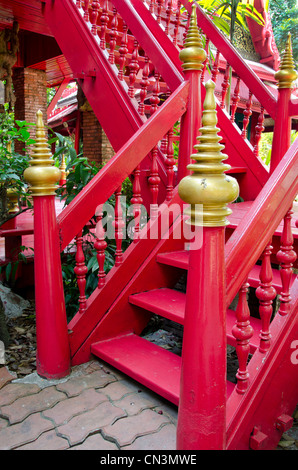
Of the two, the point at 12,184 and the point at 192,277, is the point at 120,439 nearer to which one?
the point at 192,277

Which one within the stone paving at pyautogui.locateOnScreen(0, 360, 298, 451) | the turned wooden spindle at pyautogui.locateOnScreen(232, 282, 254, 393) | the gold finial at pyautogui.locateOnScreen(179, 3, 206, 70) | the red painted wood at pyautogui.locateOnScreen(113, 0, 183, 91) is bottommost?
the stone paving at pyautogui.locateOnScreen(0, 360, 298, 451)

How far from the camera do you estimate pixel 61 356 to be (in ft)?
6.86

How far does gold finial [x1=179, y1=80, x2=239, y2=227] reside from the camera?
4.13ft

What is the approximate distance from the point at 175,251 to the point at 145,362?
809 mm

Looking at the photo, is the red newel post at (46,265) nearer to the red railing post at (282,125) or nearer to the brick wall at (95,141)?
the red railing post at (282,125)

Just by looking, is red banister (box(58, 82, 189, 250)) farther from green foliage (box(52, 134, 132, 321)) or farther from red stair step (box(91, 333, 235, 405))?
green foliage (box(52, 134, 132, 321))

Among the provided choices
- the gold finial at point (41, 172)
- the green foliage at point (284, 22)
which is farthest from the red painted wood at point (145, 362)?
the green foliage at point (284, 22)

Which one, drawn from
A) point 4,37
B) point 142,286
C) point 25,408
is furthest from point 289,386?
point 4,37

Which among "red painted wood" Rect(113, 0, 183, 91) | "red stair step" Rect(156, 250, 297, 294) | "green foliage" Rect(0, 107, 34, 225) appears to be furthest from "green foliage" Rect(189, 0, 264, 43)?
"red stair step" Rect(156, 250, 297, 294)

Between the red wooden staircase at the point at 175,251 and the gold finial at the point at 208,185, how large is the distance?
5.5 inches

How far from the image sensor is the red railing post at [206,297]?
4.19 feet

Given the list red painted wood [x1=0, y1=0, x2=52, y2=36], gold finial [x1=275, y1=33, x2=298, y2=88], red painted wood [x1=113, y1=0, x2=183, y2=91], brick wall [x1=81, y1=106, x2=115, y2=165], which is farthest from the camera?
brick wall [x1=81, y1=106, x2=115, y2=165]

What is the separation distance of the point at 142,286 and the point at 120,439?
39.4 inches

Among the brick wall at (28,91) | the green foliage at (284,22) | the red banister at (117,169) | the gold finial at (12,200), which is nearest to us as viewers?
the red banister at (117,169)
